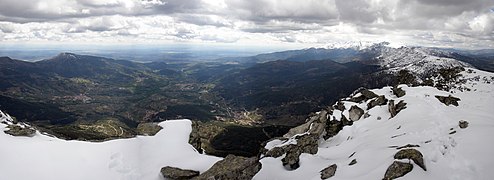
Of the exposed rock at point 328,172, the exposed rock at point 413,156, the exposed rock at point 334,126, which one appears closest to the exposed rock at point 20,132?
the exposed rock at point 328,172

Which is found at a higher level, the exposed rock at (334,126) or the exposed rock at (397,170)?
the exposed rock at (397,170)

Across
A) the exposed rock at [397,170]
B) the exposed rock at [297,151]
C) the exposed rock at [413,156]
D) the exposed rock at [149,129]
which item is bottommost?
the exposed rock at [297,151]

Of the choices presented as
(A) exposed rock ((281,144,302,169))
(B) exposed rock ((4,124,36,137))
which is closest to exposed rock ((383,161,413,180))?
(A) exposed rock ((281,144,302,169))

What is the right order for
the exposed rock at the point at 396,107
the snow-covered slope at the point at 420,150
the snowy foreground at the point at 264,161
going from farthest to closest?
the exposed rock at the point at 396,107 < the snowy foreground at the point at 264,161 < the snow-covered slope at the point at 420,150

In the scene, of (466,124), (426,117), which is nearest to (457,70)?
(426,117)

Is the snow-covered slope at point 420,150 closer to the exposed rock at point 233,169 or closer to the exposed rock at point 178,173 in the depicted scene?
the exposed rock at point 233,169

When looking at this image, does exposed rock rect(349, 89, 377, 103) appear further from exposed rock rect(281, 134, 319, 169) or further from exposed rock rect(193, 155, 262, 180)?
exposed rock rect(193, 155, 262, 180)
